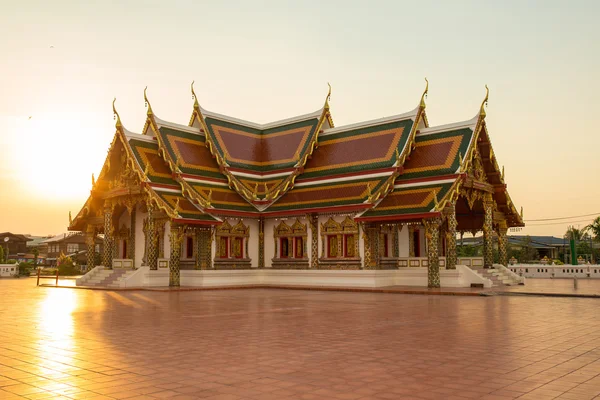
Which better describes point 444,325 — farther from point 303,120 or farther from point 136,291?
point 303,120

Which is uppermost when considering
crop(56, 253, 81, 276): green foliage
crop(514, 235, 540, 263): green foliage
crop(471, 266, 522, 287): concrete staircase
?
crop(514, 235, 540, 263): green foliage

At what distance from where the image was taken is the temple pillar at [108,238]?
28281 millimetres

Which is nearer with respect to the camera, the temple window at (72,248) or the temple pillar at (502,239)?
the temple pillar at (502,239)

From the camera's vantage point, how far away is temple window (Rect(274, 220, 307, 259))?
28.3 m

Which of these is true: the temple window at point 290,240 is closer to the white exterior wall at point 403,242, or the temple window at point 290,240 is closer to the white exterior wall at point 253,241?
the white exterior wall at point 253,241

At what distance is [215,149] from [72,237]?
45336mm

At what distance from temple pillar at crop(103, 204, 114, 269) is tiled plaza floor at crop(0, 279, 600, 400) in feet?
46.7

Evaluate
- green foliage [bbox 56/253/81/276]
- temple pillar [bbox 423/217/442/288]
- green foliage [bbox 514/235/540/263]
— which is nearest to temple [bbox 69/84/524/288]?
temple pillar [bbox 423/217/442/288]

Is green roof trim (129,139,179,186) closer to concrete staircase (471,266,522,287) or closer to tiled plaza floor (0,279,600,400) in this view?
tiled plaza floor (0,279,600,400)

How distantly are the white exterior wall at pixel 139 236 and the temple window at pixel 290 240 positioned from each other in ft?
21.1

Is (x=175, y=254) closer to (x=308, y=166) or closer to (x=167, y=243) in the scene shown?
(x=167, y=243)

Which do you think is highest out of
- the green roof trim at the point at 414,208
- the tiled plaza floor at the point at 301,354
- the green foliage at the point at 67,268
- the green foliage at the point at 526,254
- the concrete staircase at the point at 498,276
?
the green roof trim at the point at 414,208

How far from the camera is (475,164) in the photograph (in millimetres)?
26500

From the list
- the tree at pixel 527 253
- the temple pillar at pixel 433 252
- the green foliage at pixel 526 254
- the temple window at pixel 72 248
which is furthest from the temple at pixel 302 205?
the temple window at pixel 72 248
